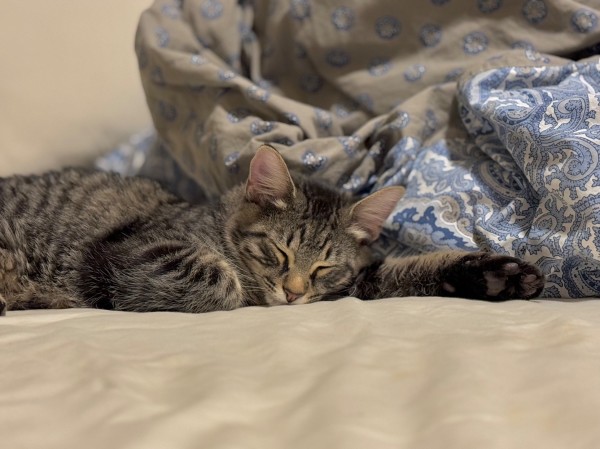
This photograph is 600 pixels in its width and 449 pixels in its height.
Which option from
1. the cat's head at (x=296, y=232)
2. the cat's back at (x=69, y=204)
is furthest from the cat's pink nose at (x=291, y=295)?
the cat's back at (x=69, y=204)

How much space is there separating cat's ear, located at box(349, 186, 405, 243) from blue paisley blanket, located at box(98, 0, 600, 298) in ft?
0.14

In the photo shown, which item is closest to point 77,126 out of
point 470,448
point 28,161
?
point 28,161

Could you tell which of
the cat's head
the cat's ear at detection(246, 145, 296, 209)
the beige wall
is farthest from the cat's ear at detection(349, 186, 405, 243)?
the beige wall

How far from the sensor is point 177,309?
1065mm

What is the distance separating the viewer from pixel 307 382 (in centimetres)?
62

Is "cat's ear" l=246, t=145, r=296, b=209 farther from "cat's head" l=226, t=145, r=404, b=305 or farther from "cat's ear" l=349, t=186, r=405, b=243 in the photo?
"cat's ear" l=349, t=186, r=405, b=243

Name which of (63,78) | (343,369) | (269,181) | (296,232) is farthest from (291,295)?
(63,78)

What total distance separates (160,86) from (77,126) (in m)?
0.33

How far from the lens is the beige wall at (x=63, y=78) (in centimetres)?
154

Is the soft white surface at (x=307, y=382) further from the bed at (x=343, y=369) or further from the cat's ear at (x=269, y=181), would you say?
the cat's ear at (x=269, y=181)

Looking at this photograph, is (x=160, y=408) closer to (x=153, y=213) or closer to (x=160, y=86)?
(x=153, y=213)

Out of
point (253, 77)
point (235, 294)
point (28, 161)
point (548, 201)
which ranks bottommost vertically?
point (235, 294)

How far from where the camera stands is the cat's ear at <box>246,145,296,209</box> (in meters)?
1.17

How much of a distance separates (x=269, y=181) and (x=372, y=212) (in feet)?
0.80
